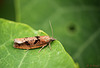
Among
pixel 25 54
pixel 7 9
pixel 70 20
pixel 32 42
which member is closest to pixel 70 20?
pixel 70 20

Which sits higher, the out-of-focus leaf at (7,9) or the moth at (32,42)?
the out-of-focus leaf at (7,9)

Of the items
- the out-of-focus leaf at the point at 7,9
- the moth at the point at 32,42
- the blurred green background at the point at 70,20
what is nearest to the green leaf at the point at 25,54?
the moth at the point at 32,42

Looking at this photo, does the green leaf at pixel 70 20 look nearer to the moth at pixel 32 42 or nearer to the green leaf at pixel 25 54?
the moth at pixel 32 42

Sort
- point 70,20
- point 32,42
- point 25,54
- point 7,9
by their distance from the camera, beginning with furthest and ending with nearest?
point 7,9 < point 70,20 < point 32,42 < point 25,54

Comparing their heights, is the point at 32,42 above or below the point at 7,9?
below

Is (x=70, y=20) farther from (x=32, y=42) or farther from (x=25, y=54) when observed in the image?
(x=25, y=54)

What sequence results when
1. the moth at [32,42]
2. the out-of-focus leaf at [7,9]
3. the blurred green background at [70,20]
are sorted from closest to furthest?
1. the moth at [32,42]
2. the blurred green background at [70,20]
3. the out-of-focus leaf at [7,9]

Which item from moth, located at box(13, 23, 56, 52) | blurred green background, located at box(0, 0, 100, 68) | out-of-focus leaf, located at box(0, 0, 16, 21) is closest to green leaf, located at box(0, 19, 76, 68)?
moth, located at box(13, 23, 56, 52)

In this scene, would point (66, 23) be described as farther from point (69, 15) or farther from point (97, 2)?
point (97, 2)
